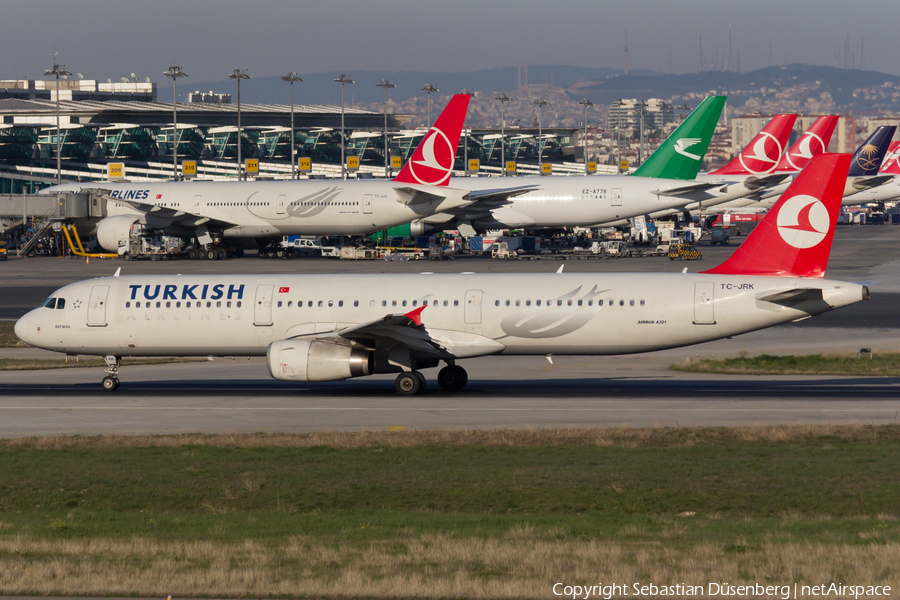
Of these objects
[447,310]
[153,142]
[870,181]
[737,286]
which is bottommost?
[447,310]

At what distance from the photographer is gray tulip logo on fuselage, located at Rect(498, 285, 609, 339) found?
31.7 meters

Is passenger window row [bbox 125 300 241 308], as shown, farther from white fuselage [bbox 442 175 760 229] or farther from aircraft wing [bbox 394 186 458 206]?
white fuselage [bbox 442 175 760 229]

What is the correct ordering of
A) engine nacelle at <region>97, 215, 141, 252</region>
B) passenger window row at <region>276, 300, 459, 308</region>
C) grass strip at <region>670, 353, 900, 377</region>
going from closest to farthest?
passenger window row at <region>276, 300, 459, 308</region> < grass strip at <region>670, 353, 900, 377</region> < engine nacelle at <region>97, 215, 141, 252</region>

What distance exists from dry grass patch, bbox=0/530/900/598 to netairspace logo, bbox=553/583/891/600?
0.71ft

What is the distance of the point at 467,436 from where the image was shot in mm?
25234

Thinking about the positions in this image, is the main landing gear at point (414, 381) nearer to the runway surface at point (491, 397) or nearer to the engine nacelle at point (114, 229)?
the runway surface at point (491, 397)

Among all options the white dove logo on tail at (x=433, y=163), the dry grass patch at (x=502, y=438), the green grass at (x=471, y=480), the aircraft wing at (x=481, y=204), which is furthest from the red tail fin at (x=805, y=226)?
the aircraft wing at (x=481, y=204)

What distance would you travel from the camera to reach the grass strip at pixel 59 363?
42562 millimetres

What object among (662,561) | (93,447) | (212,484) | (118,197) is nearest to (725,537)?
(662,561)

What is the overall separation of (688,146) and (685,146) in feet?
0.79

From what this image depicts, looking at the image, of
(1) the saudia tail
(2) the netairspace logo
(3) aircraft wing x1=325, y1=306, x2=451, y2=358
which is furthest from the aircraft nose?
(1) the saudia tail

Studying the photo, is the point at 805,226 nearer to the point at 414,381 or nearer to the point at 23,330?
the point at 414,381

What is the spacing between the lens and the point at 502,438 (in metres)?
24.9

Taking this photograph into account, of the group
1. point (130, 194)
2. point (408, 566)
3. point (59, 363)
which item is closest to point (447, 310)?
point (408, 566)
